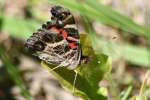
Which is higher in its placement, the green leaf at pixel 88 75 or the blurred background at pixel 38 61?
the green leaf at pixel 88 75

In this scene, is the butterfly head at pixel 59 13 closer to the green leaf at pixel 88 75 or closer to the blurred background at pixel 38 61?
the green leaf at pixel 88 75

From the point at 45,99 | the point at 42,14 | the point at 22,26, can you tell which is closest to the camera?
the point at 45,99

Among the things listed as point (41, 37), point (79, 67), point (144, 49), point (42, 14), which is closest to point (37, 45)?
point (41, 37)

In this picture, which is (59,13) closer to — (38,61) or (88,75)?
(88,75)

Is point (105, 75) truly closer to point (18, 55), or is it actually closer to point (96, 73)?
point (96, 73)

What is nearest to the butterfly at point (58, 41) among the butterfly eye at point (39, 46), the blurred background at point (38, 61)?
the butterfly eye at point (39, 46)

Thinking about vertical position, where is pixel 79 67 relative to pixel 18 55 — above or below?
above

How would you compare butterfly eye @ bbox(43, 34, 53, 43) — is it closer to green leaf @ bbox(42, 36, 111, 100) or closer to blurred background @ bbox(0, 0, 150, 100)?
green leaf @ bbox(42, 36, 111, 100)
